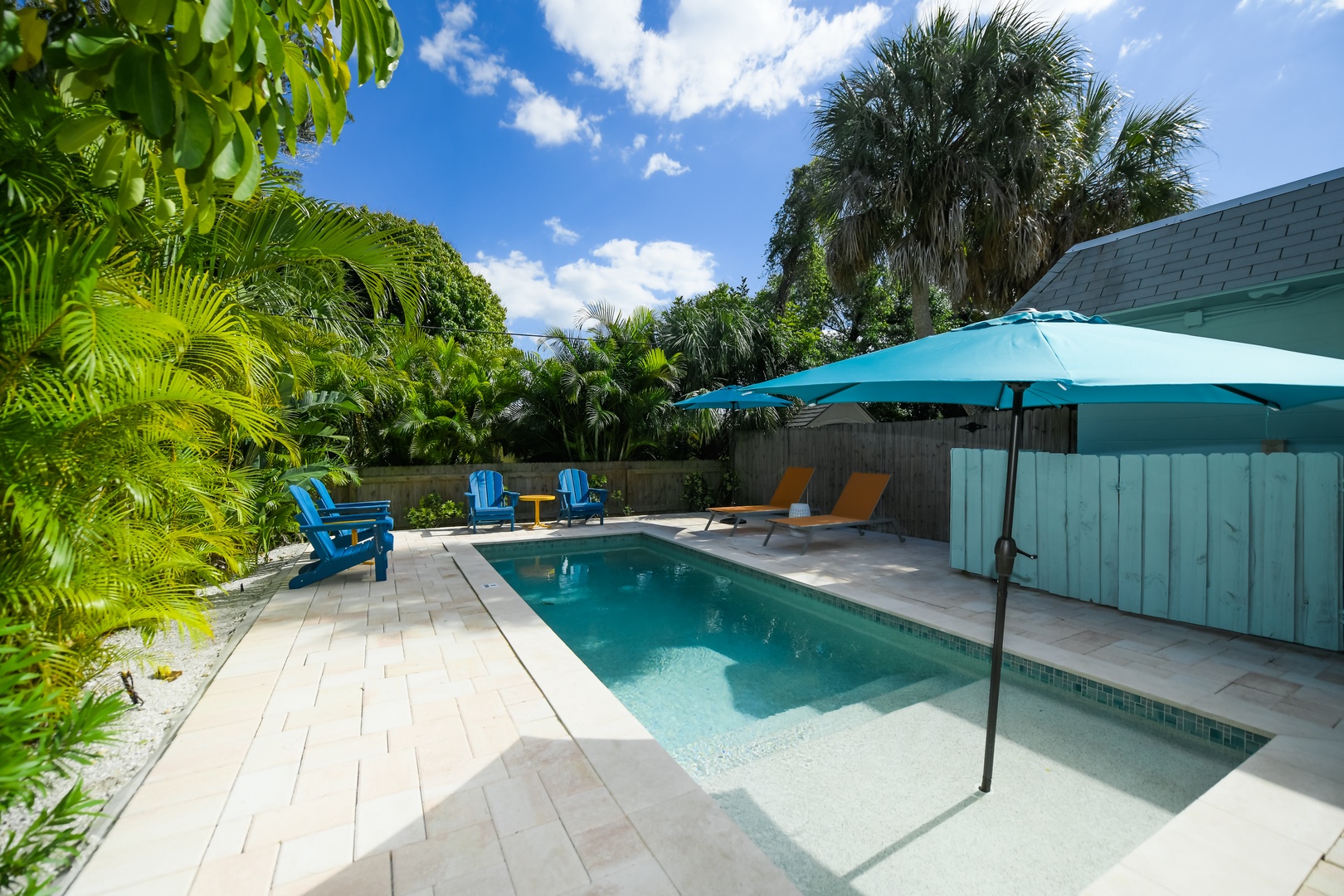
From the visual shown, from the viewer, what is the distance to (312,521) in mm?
5688

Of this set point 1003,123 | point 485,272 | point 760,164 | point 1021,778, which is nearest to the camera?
point 1021,778

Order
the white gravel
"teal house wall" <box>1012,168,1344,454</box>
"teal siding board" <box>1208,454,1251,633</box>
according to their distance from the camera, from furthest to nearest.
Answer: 1. "teal house wall" <box>1012,168,1344,454</box>
2. "teal siding board" <box>1208,454,1251,633</box>
3. the white gravel

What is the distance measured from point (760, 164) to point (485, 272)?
45.6 feet

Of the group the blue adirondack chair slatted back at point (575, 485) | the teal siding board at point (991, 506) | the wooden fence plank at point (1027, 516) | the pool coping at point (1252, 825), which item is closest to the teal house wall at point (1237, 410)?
the wooden fence plank at point (1027, 516)

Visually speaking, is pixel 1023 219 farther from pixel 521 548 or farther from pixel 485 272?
pixel 485 272

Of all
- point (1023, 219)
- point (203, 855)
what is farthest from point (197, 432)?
point (1023, 219)

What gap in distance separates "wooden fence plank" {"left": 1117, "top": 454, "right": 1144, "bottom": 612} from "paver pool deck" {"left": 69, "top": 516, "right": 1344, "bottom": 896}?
0.24 meters

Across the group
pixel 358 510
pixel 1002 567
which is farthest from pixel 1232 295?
pixel 358 510

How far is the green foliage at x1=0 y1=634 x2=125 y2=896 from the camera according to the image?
1.63 m

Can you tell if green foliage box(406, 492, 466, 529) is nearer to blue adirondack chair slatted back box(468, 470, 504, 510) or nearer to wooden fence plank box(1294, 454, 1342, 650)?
blue adirondack chair slatted back box(468, 470, 504, 510)

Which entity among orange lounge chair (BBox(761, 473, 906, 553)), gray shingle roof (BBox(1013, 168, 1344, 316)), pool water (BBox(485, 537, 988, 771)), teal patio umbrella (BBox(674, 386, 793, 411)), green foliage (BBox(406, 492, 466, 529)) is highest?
gray shingle roof (BBox(1013, 168, 1344, 316))

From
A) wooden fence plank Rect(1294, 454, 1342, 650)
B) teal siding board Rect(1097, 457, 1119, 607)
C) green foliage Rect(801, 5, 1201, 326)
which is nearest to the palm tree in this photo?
green foliage Rect(801, 5, 1201, 326)

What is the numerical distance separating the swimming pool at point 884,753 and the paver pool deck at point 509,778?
0.29m

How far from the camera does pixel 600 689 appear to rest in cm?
343
